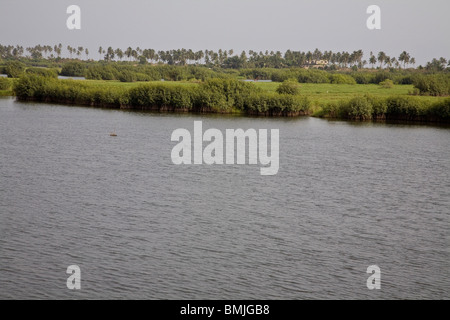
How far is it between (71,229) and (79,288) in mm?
9050

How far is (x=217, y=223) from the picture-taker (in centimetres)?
3872

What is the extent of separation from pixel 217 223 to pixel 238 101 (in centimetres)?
8634

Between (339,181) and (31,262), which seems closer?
(31,262)

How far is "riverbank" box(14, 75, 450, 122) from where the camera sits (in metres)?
112

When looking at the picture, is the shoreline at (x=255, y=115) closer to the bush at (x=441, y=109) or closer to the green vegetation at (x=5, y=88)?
the bush at (x=441, y=109)

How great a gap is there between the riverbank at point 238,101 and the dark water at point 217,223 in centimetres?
4113

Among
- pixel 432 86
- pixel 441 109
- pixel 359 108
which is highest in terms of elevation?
pixel 432 86

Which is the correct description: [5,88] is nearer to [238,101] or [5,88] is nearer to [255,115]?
[238,101]

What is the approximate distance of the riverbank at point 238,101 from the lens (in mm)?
112500

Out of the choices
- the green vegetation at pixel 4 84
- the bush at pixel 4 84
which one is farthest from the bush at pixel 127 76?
the bush at pixel 4 84

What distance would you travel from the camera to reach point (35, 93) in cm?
13425

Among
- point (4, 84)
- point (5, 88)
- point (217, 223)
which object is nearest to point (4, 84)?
point (4, 84)
